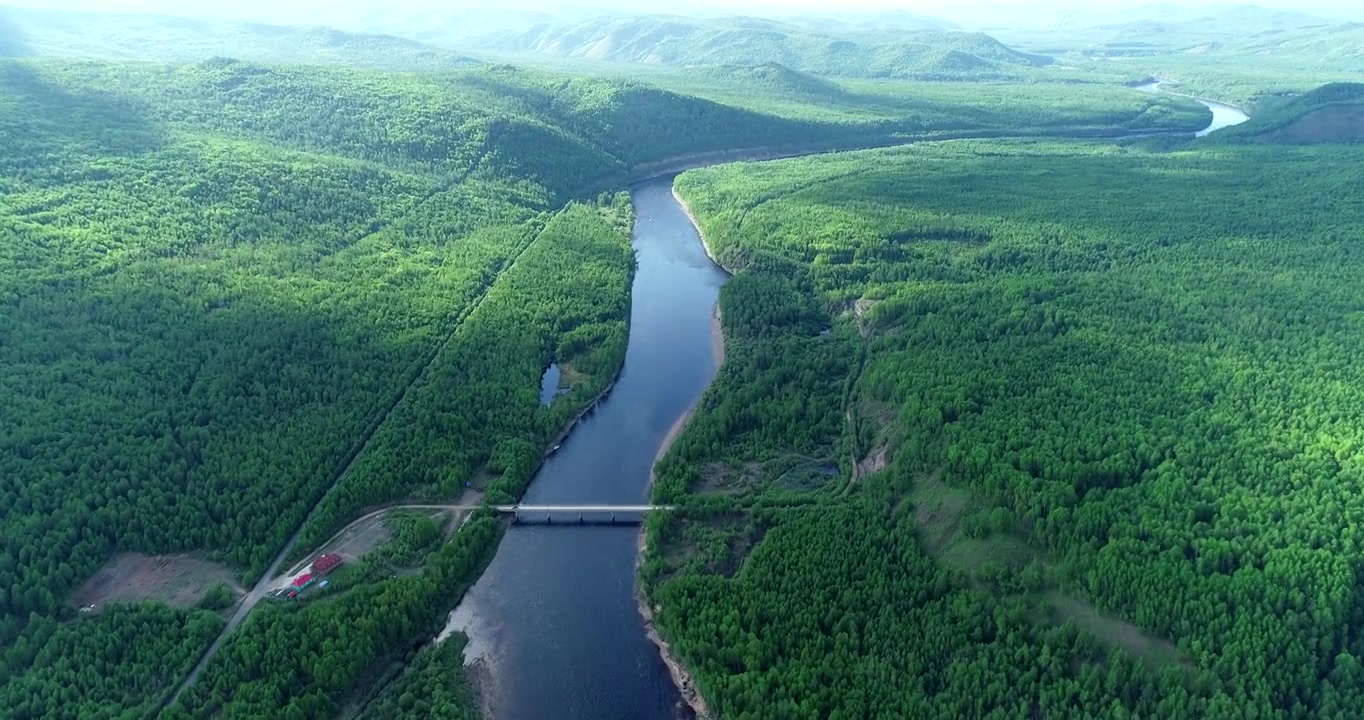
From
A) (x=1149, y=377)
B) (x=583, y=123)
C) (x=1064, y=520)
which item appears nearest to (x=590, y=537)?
(x=1064, y=520)

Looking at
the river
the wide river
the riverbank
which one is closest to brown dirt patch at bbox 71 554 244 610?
the wide river

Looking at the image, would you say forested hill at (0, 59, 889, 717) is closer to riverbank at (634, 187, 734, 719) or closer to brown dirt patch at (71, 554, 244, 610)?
brown dirt patch at (71, 554, 244, 610)

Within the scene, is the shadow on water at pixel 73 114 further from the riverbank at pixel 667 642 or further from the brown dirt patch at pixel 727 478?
the brown dirt patch at pixel 727 478

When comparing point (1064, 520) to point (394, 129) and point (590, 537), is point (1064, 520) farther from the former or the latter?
point (394, 129)

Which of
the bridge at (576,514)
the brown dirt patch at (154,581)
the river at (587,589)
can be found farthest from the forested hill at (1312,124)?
the brown dirt patch at (154,581)

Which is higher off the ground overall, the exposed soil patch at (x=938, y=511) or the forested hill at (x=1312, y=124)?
the forested hill at (x=1312, y=124)

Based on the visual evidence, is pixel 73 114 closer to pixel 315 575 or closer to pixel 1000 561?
pixel 315 575
